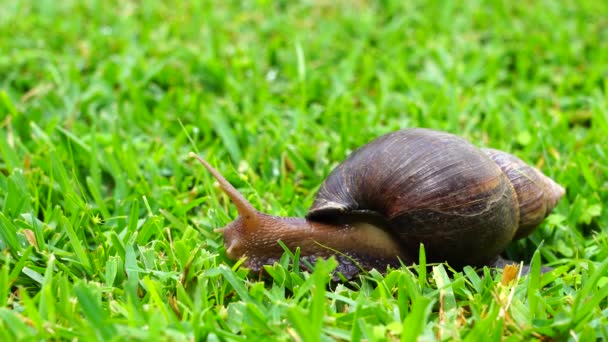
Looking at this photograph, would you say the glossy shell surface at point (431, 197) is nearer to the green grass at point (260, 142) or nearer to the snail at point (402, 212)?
the snail at point (402, 212)

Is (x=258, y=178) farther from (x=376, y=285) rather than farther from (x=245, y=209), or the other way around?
(x=376, y=285)

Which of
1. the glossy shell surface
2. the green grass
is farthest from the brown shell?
the green grass

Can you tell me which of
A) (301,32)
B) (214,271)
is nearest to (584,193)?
(214,271)

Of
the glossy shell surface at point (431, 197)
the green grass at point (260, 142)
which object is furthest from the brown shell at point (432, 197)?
the green grass at point (260, 142)

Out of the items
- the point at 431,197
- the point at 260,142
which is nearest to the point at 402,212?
the point at 431,197

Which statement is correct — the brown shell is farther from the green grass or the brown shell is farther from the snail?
the green grass
